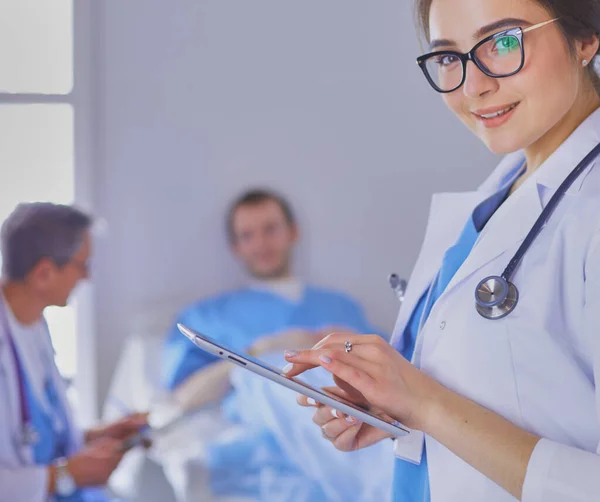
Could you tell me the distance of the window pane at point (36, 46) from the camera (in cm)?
197

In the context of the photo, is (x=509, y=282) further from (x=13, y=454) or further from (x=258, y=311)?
(x=258, y=311)

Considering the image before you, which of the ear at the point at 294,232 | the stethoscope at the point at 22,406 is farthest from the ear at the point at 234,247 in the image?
the stethoscope at the point at 22,406

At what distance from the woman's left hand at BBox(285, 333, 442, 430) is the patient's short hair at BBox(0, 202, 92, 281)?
0.93m

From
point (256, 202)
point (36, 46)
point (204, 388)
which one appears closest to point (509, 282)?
Result: point (204, 388)

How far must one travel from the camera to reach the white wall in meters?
2.10

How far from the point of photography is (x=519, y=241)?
71cm

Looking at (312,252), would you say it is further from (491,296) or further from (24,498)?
(491,296)

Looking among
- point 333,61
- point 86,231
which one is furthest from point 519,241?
point 333,61

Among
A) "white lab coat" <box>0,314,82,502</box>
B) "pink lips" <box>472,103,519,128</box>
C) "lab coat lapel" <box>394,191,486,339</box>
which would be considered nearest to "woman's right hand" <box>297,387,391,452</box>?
"lab coat lapel" <box>394,191,486,339</box>

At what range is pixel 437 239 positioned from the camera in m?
0.91

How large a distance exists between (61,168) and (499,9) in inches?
63.2

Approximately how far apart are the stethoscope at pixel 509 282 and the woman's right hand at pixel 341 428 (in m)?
0.18

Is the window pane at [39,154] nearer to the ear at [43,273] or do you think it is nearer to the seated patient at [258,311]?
the seated patient at [258,311]

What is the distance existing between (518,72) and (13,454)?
102 cm
